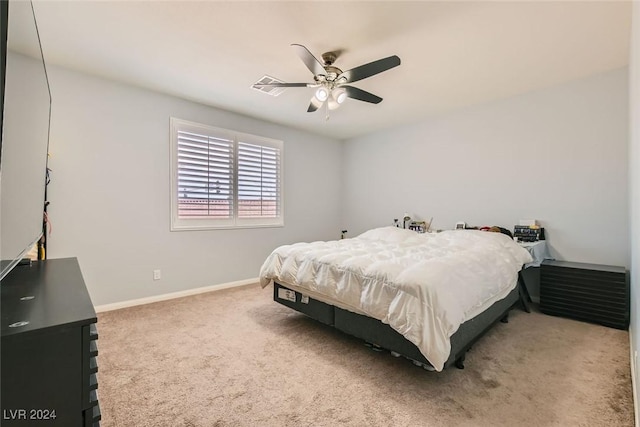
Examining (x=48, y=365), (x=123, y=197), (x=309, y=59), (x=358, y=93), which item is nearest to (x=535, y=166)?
(x=358, y=93)

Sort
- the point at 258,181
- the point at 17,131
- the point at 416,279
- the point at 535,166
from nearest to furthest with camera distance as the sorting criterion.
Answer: the point at 17,131, the point at 416,279, the point at 535,166, the point at 258,181

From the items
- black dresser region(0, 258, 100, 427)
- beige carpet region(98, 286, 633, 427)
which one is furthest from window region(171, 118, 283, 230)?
black dresser region(0, 258, 100, 427)

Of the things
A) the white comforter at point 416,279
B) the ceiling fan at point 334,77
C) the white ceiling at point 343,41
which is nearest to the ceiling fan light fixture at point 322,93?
the ceiling fan at point 334,77

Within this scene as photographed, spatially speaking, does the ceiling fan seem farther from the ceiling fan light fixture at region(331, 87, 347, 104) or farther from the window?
the window

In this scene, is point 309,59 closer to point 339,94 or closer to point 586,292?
point 339,94

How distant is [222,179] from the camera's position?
4.10 metres

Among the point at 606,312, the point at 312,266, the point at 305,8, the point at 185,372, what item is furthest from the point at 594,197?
the point at 185,372

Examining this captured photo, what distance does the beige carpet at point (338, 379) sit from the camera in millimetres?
1582

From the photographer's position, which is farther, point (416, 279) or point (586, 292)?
point (586, 292)

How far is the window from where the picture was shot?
12.3 ft

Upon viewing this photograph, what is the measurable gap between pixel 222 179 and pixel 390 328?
124 inches

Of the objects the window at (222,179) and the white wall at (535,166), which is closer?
the white wall at (535,166)

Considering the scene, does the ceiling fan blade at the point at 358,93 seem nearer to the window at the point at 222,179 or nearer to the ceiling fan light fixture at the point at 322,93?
the ceiling fan light fixture at the point at 322,93

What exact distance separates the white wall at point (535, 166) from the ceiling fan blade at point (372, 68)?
7.91 ft
